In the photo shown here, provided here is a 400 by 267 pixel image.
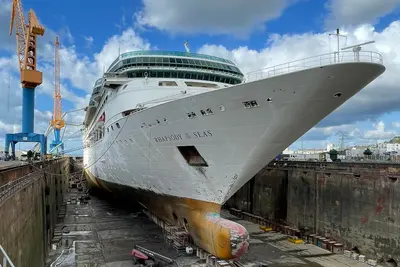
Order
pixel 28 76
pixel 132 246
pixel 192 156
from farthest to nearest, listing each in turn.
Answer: pixel 28 76 → pixel 132 246 → pixel 192 156

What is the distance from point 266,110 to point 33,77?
3504cm

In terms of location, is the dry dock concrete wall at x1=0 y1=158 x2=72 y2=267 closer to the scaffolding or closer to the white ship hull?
the white ship hull

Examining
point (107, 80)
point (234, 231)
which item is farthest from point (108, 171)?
point (234, 231)

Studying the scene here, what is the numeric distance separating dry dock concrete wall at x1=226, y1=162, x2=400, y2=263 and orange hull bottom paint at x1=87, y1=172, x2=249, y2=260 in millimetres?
7254

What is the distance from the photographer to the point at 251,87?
10844 millimetres

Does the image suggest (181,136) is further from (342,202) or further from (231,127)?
(342,202)

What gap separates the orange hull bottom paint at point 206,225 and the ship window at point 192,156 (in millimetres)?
1571

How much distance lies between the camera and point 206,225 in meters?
12.8

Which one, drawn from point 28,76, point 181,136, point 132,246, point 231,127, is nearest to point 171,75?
point 181,136

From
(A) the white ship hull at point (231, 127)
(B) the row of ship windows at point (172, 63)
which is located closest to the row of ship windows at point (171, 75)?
(B) the row of ship windows at point (172, 63)

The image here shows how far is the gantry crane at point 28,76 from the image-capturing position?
35.9 metres

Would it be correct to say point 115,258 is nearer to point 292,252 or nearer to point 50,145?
point 292,252

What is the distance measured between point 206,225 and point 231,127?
400 cm

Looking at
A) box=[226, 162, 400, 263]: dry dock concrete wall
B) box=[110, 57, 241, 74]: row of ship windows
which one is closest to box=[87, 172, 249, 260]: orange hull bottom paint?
box=[110, 57, 241, 74]: row of ship windows
